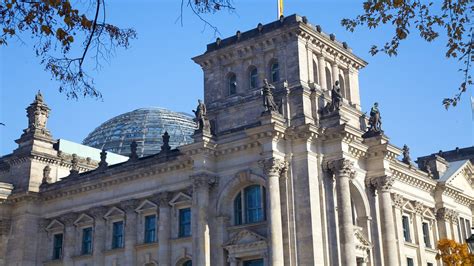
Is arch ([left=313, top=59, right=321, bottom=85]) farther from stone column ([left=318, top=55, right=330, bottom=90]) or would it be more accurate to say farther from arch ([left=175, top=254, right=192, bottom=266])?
arch ([left=175, top=254, right=192, bottom=266])

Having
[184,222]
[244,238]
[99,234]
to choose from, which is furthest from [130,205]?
[244,238]

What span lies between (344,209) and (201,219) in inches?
312

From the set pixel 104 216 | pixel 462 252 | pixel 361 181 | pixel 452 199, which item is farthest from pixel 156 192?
pixel 452 199

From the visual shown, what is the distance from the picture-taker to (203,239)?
3753 cm

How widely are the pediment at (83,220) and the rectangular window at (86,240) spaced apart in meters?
0.53

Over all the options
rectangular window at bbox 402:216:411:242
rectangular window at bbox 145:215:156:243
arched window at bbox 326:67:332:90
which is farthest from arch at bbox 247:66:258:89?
rectangular window at bbox 402:216:411:242

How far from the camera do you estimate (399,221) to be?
44.5 meters

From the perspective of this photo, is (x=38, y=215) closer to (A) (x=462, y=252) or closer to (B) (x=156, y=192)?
(B) (x=156, y=192)

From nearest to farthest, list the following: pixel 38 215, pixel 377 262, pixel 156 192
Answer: pixel 377 262 < pixel 156 192 < pixel 38 215

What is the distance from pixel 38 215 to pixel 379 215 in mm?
24817

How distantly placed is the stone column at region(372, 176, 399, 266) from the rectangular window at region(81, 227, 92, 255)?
19570 mm

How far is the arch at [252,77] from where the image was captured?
138ft

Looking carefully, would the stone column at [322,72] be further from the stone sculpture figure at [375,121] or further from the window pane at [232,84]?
the window pane at [232,84]

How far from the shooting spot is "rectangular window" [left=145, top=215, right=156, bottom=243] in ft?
140
